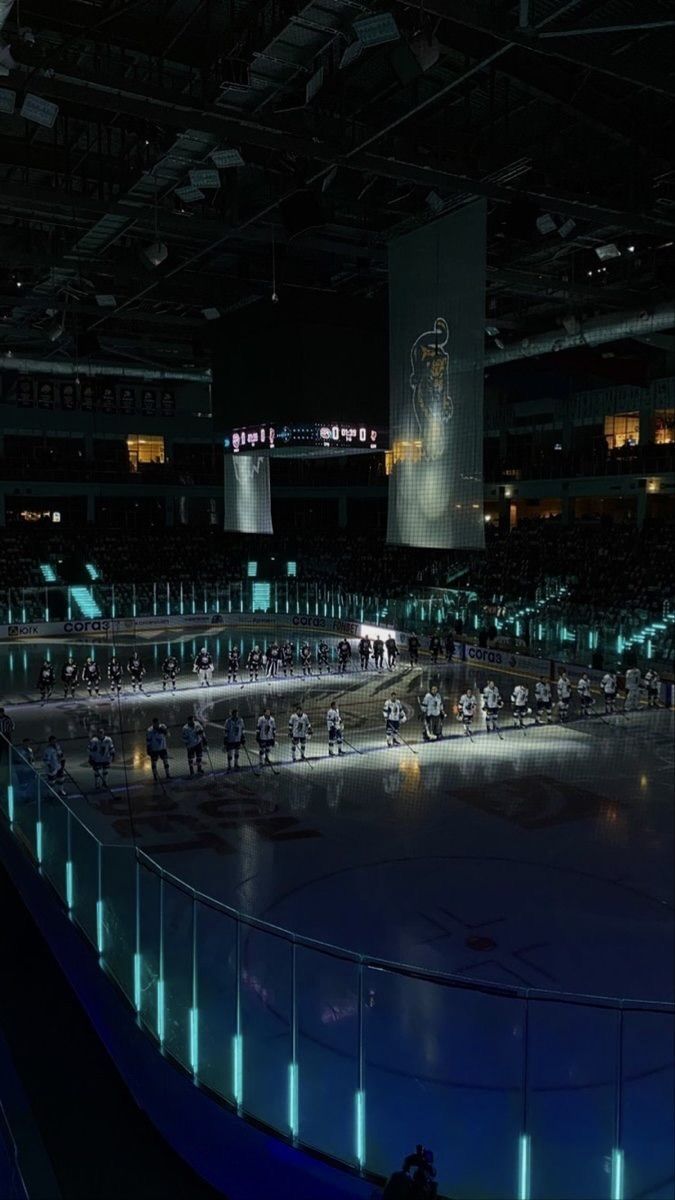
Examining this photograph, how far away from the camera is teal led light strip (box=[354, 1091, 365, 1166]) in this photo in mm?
5711

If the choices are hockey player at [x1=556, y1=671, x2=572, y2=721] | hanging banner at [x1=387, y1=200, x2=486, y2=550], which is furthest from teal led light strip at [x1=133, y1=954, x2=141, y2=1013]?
hockey player at [x1=556, y1=671, x2=572, y2=721]

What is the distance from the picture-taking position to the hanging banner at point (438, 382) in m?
15.5

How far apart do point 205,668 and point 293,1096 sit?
2084 cm

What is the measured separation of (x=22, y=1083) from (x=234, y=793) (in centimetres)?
927

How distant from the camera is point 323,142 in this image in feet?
44.4

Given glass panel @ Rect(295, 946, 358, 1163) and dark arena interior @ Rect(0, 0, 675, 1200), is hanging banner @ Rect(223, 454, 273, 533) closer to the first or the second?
dark arena interior @ Rect(0, 0, 675, 1200)

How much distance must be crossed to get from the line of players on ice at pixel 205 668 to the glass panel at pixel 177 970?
55.7 ft

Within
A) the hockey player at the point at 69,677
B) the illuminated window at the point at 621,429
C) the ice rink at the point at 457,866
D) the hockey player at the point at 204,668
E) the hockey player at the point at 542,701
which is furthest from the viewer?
the illuminated window at the point at 621,429

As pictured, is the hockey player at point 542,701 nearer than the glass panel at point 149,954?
No

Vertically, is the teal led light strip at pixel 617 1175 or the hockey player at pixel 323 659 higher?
the hockey player at pixel 323 659

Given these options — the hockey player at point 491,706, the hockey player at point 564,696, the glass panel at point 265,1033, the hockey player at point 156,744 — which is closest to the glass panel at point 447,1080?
the glass panel at point 265,1033

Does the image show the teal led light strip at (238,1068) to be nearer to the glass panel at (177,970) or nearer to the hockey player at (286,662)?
the glass panel at (177,970)

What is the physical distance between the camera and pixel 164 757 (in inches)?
650

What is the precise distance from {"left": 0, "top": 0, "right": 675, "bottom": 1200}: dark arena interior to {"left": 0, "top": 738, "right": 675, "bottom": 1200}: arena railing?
0.03 m
